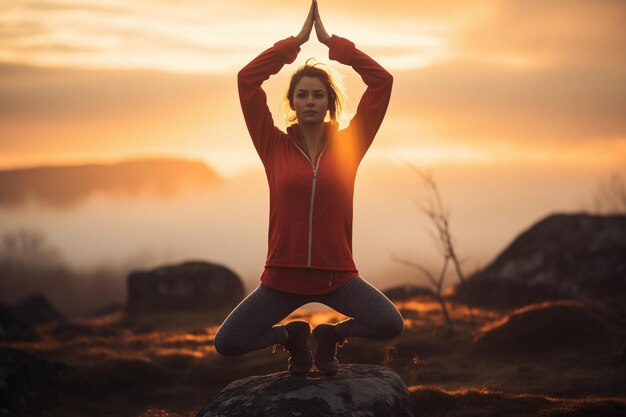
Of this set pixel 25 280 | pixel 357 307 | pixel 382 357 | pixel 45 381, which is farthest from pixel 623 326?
pixel 25 280

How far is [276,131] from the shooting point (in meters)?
7.48

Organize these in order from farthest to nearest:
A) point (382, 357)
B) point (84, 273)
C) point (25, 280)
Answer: point (84, 273) < point (25, 280) < point (382, 357)

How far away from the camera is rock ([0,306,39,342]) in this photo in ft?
73.3

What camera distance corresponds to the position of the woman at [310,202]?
706cm

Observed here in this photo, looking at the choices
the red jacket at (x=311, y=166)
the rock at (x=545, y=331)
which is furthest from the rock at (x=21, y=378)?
the rock at (x=545, y=331)

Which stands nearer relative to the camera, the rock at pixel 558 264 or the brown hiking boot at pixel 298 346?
the brown hiking boot at pixel 298 346

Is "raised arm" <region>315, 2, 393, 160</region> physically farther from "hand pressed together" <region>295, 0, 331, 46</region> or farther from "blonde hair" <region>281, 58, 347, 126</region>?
"blonde hair" <region>281, 58, 347, 126</region>

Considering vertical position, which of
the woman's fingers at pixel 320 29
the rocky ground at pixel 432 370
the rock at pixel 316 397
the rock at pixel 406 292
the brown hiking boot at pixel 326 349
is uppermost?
the woman's fingers at pixel 320 29

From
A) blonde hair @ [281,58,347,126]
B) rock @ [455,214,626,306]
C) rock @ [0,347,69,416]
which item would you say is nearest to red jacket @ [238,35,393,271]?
blonde hair @ [281,58,347,126]

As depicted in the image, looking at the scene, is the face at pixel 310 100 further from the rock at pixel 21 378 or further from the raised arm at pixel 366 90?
the rock at pixel 21 378

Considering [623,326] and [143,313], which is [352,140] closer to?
A: [623,326]

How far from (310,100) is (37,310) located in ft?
94.9

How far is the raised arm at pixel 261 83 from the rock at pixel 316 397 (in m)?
2.38

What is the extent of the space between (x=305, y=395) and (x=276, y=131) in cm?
271
